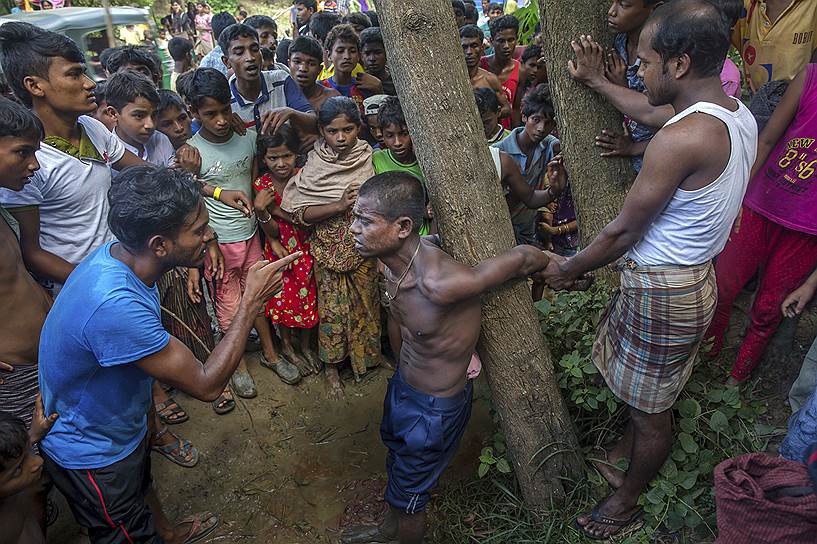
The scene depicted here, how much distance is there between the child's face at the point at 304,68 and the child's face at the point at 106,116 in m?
1.54

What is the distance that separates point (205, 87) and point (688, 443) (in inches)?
130

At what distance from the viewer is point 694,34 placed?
6.03 feet

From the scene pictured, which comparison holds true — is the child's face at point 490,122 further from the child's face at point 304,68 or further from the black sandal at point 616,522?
the black sandal at point 616,522

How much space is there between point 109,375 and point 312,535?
1.48 meters

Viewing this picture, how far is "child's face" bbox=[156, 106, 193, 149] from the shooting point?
3760mm

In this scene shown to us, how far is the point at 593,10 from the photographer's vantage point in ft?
8.12

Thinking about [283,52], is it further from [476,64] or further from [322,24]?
[476,64]

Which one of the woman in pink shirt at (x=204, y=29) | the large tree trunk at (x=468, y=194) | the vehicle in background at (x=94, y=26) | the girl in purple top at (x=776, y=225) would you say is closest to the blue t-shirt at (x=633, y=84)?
the girl in purple top at (x=776, y=225)

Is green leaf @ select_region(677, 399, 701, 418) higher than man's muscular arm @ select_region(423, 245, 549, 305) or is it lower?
lower

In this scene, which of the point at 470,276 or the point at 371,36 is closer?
the point at 470,276

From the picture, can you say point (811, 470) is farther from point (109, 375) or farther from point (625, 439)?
point (109, 375)

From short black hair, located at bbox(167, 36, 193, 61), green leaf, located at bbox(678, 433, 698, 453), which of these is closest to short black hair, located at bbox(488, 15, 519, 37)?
green leaf, located at bbox(678, 433, 698, 453)

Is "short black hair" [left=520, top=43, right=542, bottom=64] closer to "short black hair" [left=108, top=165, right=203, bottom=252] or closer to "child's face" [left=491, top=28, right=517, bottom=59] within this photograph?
"child's face" [left=491, top=28, right=517, bottom=59]

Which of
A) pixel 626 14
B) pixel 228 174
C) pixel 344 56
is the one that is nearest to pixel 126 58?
pixel 228 174
